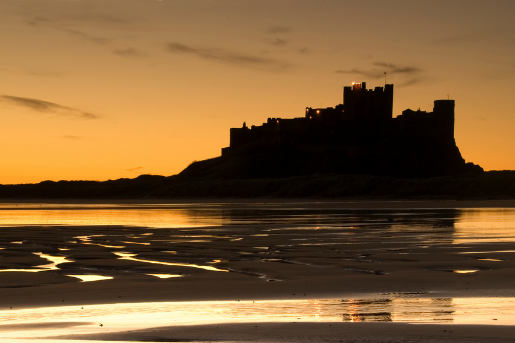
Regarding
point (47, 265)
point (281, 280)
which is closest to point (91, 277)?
point (47, 265)

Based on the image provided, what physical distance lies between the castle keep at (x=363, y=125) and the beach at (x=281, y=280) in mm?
134087

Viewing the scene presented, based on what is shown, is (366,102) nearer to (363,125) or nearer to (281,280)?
(363,125)

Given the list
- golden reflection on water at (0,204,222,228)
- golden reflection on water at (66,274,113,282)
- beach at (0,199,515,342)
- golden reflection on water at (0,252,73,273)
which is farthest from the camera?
golden reflection on water at (0,204,222,228)

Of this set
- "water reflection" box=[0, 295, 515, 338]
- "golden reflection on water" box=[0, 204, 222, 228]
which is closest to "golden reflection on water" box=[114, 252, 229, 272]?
"water reflection" box=[0, 295, 515, 338]

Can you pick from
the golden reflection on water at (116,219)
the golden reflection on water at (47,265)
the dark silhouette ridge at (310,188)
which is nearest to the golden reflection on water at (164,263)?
the golden reflection on water at (47,265)

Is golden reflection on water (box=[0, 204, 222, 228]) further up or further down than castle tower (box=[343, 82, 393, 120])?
further down

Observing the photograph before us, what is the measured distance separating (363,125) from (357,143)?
13.8 feet

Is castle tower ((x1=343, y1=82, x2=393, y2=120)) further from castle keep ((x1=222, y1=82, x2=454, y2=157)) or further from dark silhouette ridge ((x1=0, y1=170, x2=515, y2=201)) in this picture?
dark silhouette ridge ((x1=0, y1=170, x2=515, y2=201))

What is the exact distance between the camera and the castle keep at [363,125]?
15438cm

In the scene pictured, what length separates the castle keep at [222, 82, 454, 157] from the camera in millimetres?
154375

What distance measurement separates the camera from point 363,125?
154m

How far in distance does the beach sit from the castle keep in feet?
440

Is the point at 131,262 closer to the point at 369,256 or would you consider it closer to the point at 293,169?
the point at 369,256

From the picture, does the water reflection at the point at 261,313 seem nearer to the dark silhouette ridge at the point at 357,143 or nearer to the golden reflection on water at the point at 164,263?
the golden reflection on water at the point at 164,263
